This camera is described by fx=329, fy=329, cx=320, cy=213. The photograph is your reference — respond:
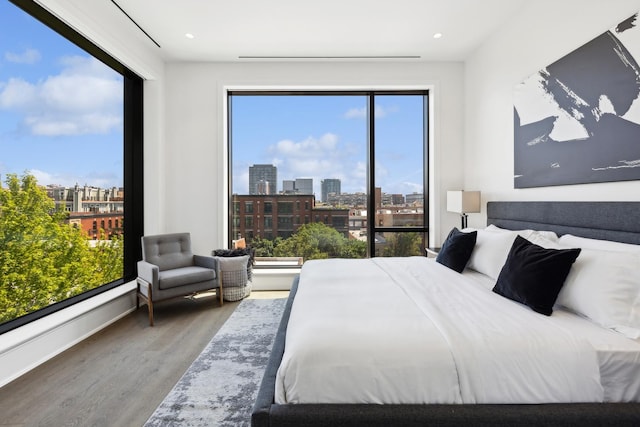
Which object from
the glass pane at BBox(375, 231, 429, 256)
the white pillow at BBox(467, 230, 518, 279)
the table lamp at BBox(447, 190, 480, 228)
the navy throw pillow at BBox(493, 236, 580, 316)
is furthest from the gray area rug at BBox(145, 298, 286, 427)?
the table lamp at BBox(447, 190, 480, 228)

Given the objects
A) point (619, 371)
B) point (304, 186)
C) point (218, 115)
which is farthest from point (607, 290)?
point (218, 115)

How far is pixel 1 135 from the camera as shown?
232 cm

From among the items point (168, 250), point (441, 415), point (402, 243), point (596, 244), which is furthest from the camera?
point (402, 243)

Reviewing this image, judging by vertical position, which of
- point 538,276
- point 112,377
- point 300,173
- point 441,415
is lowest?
point 112,377

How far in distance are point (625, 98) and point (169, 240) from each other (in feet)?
13.3

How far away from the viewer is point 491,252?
8.03ft

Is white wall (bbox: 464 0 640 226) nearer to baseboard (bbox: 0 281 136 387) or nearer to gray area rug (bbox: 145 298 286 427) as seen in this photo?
gray area rug (bbox: 145 298 286 427)

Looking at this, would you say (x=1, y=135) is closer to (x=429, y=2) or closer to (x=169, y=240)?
(x=169, y=240)

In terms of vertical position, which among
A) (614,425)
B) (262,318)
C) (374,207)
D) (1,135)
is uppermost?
(1,135)

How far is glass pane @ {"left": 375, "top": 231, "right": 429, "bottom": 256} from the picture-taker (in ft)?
14.4

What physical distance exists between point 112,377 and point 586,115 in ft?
12.0

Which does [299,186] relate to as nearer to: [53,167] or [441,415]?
[53,167]

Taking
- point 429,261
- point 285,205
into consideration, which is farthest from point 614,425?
point 285,205

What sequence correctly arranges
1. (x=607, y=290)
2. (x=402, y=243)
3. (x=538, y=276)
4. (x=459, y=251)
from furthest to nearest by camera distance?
(x=402, y=243) < (x=459, y=251) < (x=538, y=276) < (x=607, y=290)
